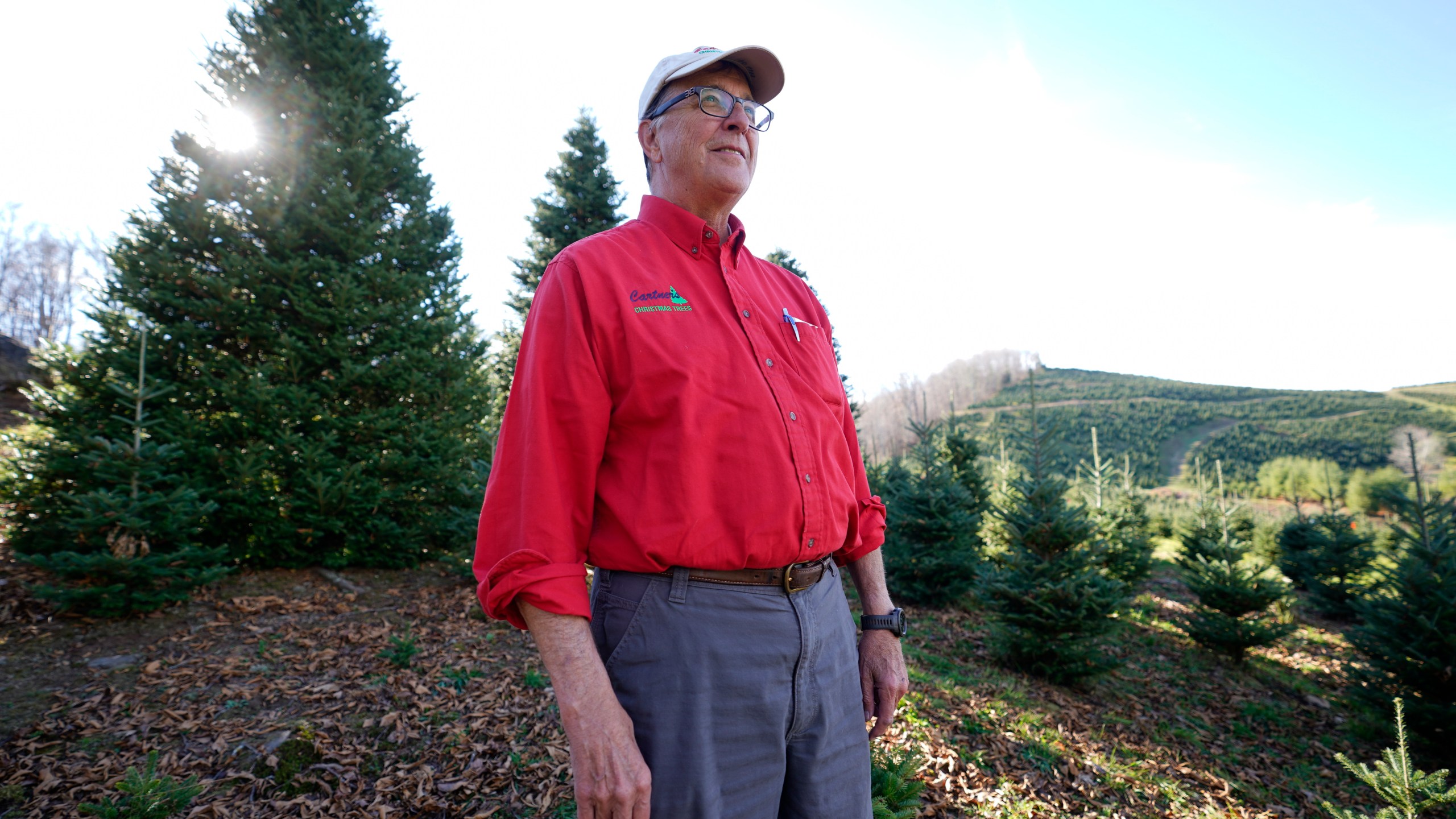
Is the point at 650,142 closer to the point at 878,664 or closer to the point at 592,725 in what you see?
the point at 592,725

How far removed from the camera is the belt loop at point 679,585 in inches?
53.4

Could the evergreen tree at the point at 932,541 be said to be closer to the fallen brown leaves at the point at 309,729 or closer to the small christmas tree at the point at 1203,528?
the small christmas tree at the point at 1203,528

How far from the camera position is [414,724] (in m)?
3.85

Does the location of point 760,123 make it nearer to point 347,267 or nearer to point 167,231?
point 347,267

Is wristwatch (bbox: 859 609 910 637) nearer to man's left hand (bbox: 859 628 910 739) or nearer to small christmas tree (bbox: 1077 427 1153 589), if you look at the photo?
man's left hand (bbox: 859 628 910 739)

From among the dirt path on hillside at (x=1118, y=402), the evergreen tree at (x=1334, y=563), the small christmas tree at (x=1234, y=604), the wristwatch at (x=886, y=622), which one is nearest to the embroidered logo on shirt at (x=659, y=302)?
the wristwatch at (x=886, y=622)

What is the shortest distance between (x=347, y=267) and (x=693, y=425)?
278 inches

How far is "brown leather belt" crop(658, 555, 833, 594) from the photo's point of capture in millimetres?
1394

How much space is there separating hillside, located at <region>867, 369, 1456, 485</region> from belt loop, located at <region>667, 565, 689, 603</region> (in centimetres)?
3946

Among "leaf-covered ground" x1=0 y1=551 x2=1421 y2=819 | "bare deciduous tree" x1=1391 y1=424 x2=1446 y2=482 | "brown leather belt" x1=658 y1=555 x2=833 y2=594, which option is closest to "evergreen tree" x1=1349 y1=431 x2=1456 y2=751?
"leaf-covered ground" x1=0 y1=551 x2=1421 y2=819

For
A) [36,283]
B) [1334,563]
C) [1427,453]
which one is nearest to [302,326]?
[1334,563]

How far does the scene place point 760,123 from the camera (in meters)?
1.91

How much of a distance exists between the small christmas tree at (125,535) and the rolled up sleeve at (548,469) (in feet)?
18.1

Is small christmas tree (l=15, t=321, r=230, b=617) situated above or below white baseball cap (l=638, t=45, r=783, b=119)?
below
